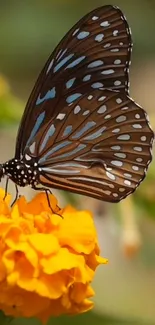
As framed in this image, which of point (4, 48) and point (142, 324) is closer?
point (142, 324)

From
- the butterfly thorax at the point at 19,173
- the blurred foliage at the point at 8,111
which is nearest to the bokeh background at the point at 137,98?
the blurred foliage at the point at 8,111

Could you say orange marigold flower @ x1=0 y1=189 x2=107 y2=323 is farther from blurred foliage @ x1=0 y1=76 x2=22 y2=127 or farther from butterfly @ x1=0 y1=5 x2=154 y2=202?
blurred foliage @ x1=0 y1=76 x2=22 y2=127

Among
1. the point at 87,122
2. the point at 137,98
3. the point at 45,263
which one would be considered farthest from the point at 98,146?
the point at 137,98

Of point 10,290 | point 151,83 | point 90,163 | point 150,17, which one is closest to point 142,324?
point 90,163

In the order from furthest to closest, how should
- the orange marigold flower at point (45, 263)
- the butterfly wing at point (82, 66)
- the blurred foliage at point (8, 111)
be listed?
the blurred foliage at point (8, 111), the butterfly wing at point (82, 66), the orange marigold flower at point (45, 263)

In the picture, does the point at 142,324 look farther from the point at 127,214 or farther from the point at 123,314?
the point at 127,214

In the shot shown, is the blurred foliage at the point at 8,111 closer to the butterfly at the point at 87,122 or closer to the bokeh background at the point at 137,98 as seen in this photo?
the bokeh background at the point at 137,98
